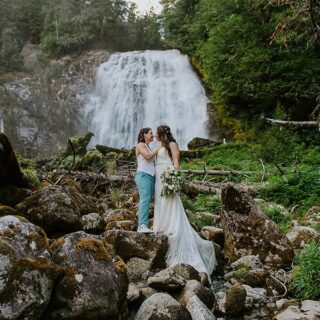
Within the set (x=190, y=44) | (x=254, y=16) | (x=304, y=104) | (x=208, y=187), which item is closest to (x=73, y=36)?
(x=190, y=44)

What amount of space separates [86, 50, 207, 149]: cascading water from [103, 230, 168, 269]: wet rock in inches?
695

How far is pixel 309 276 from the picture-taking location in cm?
512

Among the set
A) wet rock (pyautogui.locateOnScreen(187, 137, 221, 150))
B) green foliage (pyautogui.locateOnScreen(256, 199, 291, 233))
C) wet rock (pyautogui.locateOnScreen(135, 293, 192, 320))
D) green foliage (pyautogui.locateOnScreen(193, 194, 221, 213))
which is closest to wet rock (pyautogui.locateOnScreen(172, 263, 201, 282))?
wet rock (pyautogui.locateOnScreen(135, 293, 192, 320))

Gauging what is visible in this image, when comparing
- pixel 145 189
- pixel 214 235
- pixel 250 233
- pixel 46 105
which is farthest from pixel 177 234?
pixel 46 105

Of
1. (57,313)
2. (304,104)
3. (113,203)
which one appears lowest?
(113,203)

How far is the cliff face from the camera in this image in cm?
2811

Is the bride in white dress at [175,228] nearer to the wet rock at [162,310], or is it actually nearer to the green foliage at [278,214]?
the wet rock at [162,310]

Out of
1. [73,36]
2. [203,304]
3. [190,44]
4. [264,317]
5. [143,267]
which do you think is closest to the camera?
[203,304]

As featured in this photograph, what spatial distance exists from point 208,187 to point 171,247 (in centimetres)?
488

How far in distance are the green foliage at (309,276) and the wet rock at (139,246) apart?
1.84 meters

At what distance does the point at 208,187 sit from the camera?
10930 mm

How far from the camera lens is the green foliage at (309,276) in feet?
16.5

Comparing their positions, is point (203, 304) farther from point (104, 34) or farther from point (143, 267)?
point (104, 34)

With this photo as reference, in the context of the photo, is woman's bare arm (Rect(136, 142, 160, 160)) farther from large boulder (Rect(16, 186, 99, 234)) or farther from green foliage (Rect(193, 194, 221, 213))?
green foliage (Rect(193, 194, 221, 213))
